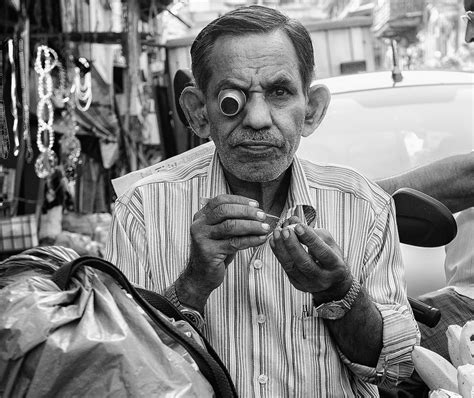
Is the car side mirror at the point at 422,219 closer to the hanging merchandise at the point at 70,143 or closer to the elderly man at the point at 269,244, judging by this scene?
the elderly man at the point at 269,244

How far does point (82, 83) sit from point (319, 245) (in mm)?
7026

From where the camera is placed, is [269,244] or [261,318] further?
[261,318]

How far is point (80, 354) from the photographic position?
1354 mm

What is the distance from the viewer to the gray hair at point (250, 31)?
84.4 inches

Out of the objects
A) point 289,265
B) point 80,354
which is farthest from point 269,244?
point 80,354

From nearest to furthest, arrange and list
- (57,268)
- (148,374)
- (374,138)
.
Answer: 1. (148,374)
2. (57,268)
3. (374,138)

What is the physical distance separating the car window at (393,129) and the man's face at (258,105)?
2.03m

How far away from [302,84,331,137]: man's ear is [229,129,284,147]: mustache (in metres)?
0.20

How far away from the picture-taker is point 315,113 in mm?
2289

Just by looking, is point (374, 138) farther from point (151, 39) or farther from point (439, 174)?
point (151, 39)

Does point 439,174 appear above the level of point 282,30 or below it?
below

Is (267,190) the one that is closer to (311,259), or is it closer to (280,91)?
(280,91)

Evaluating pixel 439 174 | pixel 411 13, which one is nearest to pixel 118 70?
pixel 439 174

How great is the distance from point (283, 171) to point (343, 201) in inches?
8.0
